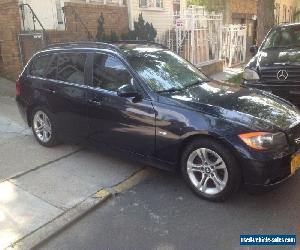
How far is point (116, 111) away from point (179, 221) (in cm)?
159

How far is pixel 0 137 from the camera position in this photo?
6.52 metres

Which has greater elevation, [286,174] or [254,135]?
[254,135]

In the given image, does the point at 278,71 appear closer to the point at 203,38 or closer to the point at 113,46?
the point at 113,46

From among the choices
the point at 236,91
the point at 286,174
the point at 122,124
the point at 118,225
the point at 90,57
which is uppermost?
the point at 90,57

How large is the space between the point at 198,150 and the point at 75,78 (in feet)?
7.06

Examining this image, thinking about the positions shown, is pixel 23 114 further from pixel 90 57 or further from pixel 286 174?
pixel 286 174

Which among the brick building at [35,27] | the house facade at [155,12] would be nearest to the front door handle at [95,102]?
the brick building at [35,27]

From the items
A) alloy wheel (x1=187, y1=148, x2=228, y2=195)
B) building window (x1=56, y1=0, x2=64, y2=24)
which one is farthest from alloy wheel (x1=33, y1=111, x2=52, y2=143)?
building window (x1=56, y1=0, x2=64, y2=24)

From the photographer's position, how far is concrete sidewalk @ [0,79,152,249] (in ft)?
13.0

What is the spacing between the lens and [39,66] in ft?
19.9

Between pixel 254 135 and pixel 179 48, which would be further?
pixel 179 48

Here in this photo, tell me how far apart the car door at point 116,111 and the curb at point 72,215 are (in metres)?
0.46

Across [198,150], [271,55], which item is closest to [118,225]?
[198,150]

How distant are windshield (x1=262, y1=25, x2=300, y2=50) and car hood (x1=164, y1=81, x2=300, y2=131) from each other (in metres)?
3.83
